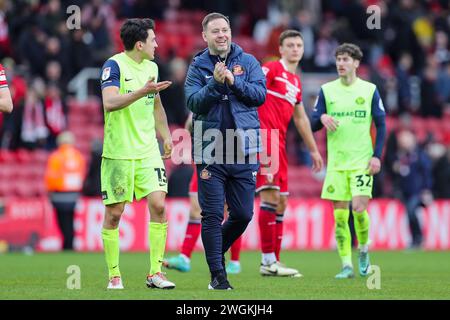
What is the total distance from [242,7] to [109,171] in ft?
64.2

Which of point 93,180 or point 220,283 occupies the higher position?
point 93,180

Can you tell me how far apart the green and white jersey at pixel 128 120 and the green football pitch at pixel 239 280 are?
1.29 metres

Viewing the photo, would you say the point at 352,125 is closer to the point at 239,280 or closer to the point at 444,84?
the point at 239,280

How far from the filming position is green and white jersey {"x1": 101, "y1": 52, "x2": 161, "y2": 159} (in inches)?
421

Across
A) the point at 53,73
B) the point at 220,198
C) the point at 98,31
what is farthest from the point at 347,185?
the point at 98,31

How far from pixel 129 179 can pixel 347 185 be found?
354 centimetres

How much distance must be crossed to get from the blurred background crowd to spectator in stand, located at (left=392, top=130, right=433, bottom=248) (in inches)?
1.0

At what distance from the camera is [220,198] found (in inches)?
413

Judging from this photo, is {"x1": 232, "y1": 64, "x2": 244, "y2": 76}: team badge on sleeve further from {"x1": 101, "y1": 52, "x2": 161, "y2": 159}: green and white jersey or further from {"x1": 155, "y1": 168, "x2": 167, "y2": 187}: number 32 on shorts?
{"x1": 155, "y1": 168, "x2": 167, "y2": 187}: number 32 on shorts

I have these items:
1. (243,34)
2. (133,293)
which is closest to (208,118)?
(133,293)

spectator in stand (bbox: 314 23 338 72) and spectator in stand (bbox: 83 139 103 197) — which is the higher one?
spectator in stand (bbox: 314 23 338 72)

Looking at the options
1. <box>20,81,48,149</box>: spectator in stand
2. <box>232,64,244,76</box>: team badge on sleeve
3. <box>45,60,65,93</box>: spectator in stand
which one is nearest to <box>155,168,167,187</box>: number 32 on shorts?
<box>232,64,244,76</box>: team badge on sleeve

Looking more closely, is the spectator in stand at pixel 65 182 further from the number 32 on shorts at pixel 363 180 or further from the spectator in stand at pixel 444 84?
the spectator in stand at pixel 444 84

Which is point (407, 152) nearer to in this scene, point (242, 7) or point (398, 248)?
point (398, 248)
